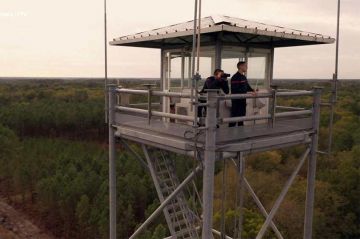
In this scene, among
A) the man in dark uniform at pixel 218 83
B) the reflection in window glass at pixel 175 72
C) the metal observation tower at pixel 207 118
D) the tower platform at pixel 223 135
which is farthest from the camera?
the reflection in window glass at pixel 175 72

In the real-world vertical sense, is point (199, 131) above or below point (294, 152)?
above

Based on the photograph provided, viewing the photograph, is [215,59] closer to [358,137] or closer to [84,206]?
[84,206]

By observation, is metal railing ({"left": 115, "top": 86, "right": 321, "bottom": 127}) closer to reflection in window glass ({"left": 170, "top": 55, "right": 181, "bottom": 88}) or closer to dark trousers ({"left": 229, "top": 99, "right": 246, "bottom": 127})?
dark trousers ({"left": 229, "top": 99, "right": 246, "bottom": 127})

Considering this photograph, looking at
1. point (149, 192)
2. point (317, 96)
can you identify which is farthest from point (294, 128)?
point (149, 192)

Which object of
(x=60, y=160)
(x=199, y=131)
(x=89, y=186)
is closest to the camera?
(x=199, y=131)

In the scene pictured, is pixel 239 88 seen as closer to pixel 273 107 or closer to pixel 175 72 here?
pixel 273 107

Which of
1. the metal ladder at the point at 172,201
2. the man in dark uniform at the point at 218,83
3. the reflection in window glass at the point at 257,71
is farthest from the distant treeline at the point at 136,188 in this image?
the man in dark uniform at the point at 218,83

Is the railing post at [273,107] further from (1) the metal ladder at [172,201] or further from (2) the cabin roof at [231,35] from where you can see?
(1) the metal ladder at [172,201]
